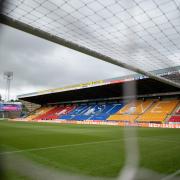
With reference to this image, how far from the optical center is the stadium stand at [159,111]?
28.0 meters

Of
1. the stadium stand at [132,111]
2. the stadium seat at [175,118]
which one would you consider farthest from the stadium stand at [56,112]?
the stadium seat at [175,118]

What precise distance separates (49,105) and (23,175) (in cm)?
5061

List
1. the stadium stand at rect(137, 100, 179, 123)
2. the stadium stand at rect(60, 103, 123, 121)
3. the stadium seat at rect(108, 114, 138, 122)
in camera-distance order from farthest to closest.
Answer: the stadium stand at rect(60, 103, 123, 121) < the stadium seat at rect(108, 114, 138, 122) < the stadium stand at rect(137, 100, 179, 123)

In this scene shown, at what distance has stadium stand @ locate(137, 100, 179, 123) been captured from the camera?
27955 mm

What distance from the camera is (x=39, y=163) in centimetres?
541

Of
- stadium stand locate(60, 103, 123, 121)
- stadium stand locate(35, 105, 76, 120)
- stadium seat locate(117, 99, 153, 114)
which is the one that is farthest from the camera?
stadium stand locate(35, 105, 76, 120)

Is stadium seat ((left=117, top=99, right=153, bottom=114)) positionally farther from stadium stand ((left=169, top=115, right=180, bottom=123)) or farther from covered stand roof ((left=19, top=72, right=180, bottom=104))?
stadium stand ((left=169, top=115, right=180, bottom=123))

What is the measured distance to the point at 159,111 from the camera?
2984cm

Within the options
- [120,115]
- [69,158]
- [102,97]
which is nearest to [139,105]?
[120,115]

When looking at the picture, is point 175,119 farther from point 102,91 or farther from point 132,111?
point 102,91

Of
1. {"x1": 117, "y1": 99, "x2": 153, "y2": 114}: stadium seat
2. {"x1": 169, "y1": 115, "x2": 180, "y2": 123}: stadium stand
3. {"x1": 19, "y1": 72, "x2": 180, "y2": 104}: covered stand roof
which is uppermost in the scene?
{"x1": 19, "y1": 72, "x2": 180, "y2": 104}: covered stand roof

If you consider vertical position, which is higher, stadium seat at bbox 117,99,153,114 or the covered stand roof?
the covered stand roof

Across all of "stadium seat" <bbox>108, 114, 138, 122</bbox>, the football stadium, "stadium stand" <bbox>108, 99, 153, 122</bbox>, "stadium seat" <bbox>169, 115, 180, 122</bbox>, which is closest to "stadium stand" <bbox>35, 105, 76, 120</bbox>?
"stadium seat" <bbox>108, 114, 138, 122</bbox>

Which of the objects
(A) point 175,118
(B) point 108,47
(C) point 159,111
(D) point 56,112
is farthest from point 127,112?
(B) point 108,47
